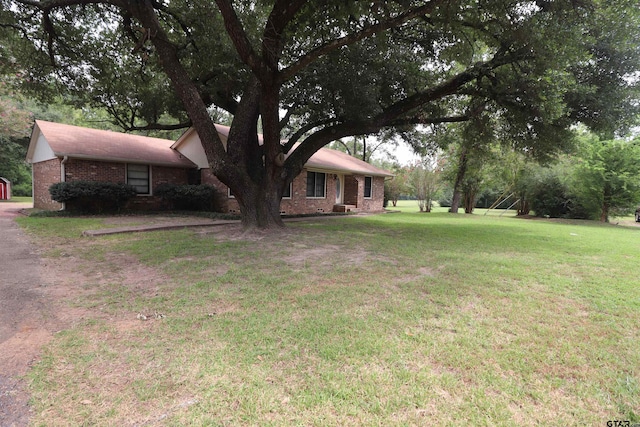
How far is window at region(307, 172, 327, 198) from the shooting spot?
16875 mm

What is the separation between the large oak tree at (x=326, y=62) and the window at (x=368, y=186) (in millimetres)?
8763

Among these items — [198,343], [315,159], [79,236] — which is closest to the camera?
[198,343]

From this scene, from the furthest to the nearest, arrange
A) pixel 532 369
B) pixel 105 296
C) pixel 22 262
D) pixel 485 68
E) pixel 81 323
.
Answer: pixel 485 68 < pixel 22 262 < pixel 105 296 < pixel 81 323 < pixel 532 369

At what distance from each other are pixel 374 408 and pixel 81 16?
13.7 m

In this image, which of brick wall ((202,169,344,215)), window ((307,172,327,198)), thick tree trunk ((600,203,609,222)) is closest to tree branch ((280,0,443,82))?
brick wall ((202,169,344,215))

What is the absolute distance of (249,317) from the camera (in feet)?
10.8

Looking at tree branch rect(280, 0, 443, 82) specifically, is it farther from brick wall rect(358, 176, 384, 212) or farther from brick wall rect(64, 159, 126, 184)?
brick wall rect(358, 176, 384, 212)

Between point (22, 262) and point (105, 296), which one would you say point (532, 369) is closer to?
point (105, 296)

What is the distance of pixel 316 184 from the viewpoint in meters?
17.3

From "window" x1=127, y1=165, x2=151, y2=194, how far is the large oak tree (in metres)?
3.17

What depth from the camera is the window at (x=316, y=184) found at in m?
16.9

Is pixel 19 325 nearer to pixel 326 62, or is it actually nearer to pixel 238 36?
pixel 238 36

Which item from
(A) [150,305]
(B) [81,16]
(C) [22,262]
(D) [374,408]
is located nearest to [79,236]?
(C) [22,262]

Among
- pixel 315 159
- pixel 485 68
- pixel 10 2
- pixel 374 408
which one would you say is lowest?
pixel 374 408
